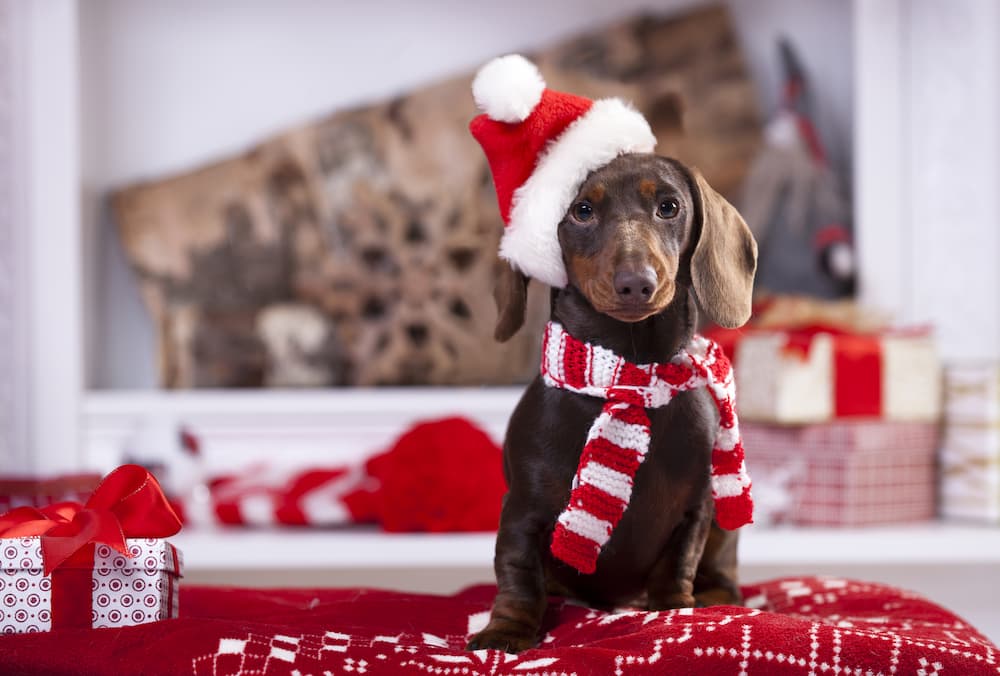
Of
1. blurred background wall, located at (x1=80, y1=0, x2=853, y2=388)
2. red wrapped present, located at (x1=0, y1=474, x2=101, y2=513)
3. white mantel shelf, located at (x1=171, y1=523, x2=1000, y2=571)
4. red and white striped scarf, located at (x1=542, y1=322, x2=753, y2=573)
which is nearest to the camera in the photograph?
red and white striped scarf, located at (x1=542, y1=322, x2=753, y2=573)

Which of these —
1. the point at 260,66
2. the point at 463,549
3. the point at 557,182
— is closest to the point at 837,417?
the point at 463,549

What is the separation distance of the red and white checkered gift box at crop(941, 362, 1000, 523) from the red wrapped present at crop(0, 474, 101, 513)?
4.85 ft

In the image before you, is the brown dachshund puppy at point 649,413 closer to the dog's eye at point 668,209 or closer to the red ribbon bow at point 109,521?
the dog's eye at point 668,209

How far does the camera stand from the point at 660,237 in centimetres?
82

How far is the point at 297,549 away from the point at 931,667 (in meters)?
1.28

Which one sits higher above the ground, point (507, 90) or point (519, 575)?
point (507, 90)

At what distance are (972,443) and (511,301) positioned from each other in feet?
4.23

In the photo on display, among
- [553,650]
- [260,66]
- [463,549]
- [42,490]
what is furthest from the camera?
[260,66]

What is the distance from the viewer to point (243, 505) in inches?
75.3

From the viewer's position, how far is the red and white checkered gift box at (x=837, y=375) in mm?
1769

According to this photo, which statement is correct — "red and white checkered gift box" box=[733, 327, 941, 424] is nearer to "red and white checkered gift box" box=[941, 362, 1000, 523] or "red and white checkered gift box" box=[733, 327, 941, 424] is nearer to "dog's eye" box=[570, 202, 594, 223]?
"red and white checkered gift box" box=[941, 362, 1000, 523]

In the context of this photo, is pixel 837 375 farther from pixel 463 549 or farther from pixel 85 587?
pixel 85 587

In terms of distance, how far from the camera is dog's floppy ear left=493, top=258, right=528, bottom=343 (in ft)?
2.95

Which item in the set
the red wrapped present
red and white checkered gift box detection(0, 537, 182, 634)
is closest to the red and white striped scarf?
red and white checkered gift box detection(0, 537, 182, 634)
